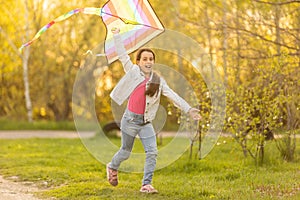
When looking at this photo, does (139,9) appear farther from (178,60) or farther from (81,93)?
(178,60)

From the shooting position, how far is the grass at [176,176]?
6465 millimetres

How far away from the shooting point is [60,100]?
20422 millimetres

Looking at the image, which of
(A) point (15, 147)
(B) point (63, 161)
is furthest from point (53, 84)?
(B) point (63, 161)

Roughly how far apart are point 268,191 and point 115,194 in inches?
68.5

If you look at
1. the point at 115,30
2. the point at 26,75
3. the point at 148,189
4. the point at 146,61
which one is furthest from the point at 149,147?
the point at 26,75

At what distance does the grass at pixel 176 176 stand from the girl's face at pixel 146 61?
4.67 ft

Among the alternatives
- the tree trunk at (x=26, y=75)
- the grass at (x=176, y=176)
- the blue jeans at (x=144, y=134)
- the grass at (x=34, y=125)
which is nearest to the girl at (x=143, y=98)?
the blue jeans at (x=144, y=134)

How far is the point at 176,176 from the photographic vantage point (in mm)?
8000

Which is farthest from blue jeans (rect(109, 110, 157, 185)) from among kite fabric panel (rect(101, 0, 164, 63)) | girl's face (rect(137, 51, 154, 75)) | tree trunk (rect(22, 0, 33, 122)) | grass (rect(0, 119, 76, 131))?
tree trunk (rect(22, 0, 33, 122))

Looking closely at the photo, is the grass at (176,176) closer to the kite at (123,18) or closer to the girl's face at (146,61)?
the girl's face at (146,61)

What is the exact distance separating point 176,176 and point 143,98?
6.51ft

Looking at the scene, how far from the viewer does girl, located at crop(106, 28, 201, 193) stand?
6.39 m

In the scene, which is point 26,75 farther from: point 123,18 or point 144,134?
point 144,134

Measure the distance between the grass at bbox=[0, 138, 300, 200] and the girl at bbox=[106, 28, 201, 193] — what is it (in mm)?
531
